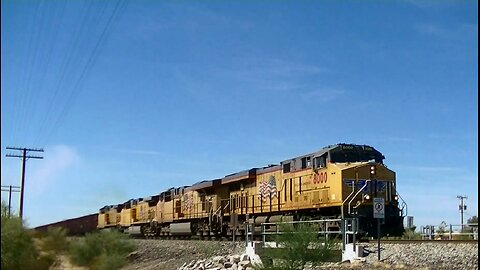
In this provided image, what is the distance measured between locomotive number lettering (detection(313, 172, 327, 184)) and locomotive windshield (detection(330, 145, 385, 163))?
719 millimetres

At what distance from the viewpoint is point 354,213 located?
23.6 m

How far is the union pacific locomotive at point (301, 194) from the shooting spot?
2441 cm

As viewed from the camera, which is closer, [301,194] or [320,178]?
[320,178]

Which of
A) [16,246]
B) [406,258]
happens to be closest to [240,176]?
[406,258]

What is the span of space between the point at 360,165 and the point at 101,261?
52.9 feet

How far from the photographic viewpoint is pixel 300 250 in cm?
1814

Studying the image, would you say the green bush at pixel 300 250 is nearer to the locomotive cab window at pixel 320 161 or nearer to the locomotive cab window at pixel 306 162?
the locomotive cab window at pixel 320 161

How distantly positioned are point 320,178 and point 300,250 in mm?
8244

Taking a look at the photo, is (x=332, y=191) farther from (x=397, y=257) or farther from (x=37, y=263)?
(x=37, y=263)

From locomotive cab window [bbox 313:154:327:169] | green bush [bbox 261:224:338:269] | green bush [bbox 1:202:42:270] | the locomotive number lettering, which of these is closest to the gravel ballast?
green bush [bbox 261:224:338:269]

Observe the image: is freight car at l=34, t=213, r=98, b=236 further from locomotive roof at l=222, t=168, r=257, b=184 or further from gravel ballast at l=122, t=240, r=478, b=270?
locomotive roof at l=222, t=168, r=257, b=184

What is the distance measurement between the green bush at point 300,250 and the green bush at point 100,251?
7.20 meters

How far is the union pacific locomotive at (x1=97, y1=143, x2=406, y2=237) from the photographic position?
2441cm

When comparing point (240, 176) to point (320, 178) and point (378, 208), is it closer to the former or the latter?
point (320, 178)
